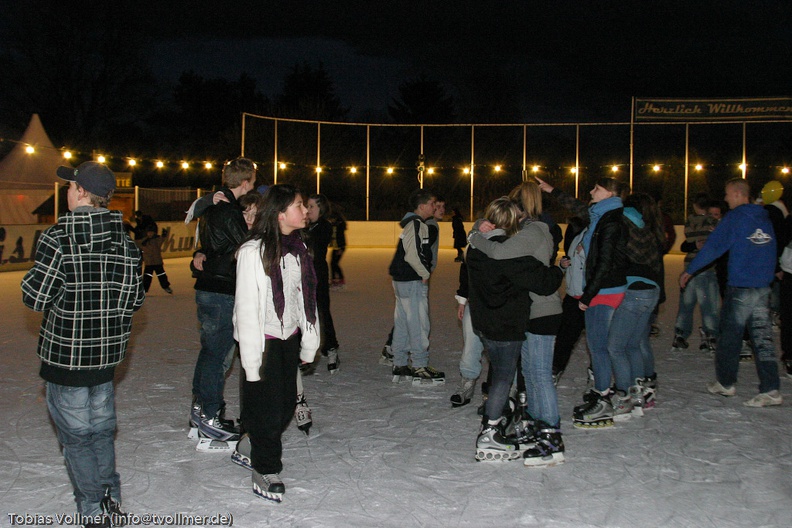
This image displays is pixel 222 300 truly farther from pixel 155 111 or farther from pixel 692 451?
pixel 155 111

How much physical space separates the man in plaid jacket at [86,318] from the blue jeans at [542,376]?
2073 mm

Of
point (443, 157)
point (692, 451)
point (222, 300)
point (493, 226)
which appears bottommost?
point (692, 451)

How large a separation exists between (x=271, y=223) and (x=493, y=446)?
1.72m

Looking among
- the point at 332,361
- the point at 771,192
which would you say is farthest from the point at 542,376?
the point at 771,192

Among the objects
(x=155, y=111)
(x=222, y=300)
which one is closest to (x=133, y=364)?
(x=222, y=300)

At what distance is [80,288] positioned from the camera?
299cm

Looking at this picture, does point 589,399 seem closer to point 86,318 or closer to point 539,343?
point 539,343

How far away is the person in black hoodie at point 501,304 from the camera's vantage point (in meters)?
3.86

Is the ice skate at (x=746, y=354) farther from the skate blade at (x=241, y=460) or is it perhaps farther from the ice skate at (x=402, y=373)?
the skate blade at (x=241, y=460)

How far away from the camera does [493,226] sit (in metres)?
4.05

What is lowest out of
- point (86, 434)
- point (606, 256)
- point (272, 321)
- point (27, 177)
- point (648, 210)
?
point (86, 434)

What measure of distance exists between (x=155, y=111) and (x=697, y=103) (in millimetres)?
23518

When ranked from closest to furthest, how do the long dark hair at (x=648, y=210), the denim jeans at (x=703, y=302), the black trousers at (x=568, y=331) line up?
the long dark hair at (x=648, y=210) → the black trousers at (x=568, y=331) → the denim jeans at (x=703, y=302)

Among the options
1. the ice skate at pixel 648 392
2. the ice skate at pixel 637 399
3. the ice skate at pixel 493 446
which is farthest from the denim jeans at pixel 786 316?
the ice skate at pixel 493 446
